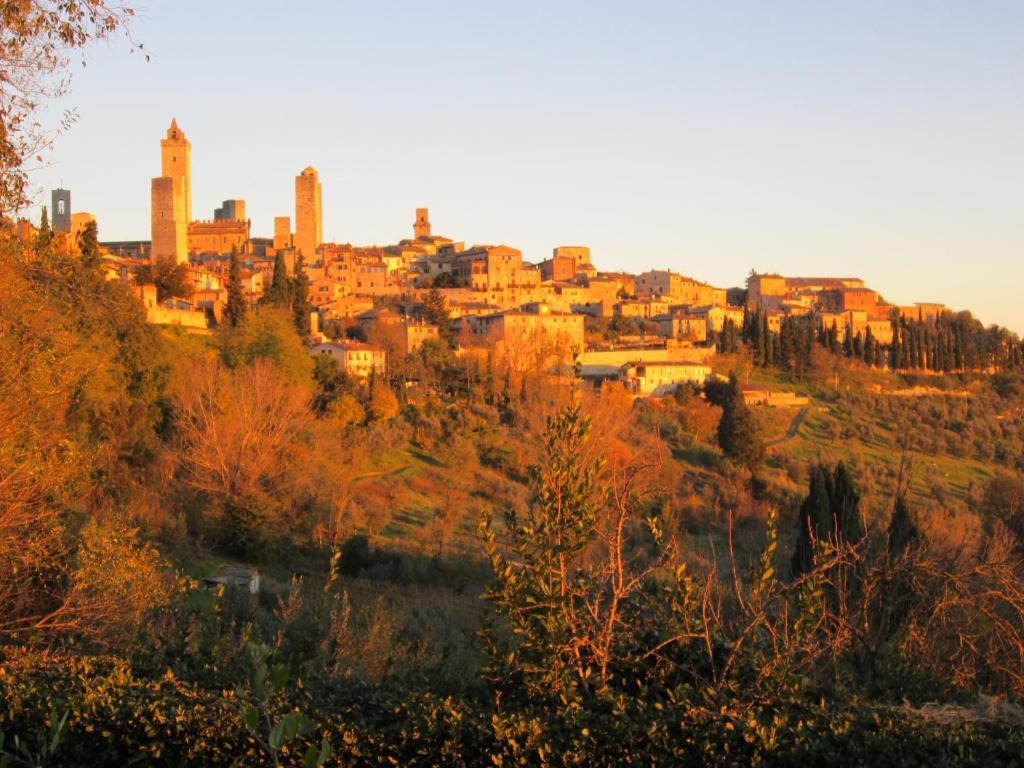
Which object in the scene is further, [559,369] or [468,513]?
[559,369]

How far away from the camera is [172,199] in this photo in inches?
2793

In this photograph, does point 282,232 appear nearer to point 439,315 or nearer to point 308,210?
point 308,210

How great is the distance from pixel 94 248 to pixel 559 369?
21156 mm

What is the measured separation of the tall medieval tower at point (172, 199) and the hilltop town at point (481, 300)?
0.35ft

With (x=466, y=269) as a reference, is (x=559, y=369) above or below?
below

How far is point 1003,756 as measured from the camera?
403 centimetres

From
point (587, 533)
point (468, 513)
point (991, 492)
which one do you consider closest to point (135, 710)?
point (587, 533)

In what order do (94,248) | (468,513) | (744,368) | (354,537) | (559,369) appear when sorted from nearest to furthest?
(354,537), (468,513), (94,248), (559,369), (744,368)

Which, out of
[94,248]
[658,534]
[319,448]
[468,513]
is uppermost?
[94,248]

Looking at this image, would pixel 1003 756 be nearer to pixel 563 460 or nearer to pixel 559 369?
pixel 563 460

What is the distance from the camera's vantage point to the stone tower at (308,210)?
294 feet

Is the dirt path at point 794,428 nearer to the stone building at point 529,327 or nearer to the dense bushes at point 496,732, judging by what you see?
the stone building at point 529,327

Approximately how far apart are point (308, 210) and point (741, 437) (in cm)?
6204

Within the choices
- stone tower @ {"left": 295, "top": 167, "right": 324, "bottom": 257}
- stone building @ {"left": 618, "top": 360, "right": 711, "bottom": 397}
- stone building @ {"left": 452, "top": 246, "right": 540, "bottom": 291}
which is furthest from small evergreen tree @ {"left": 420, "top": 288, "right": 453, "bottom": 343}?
stone tower @ {"left": 295, "top": 167, "right": 324, "bottom": 257}
